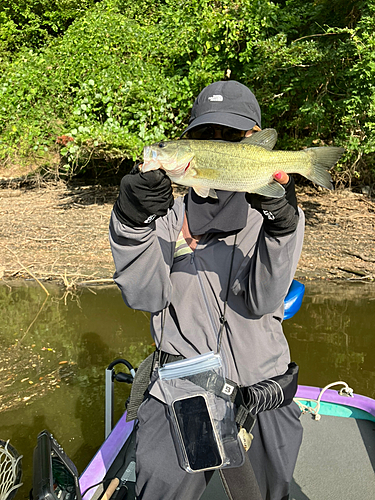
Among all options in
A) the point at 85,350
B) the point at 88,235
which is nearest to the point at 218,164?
the point at 85,350

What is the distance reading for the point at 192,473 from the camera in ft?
6.10

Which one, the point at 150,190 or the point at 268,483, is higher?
the point at 150,190

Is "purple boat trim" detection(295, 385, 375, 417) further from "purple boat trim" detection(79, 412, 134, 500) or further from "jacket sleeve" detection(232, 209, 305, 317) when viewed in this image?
"jacket sleeve" detection(232, 209, 305, 317)

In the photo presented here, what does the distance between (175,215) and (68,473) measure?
141 cm

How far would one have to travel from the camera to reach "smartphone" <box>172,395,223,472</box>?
1.85 meters

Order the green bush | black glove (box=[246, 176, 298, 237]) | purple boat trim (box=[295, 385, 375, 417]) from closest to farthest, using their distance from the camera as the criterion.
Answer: black glove (box=[246, 176, 298, 237]) → purple boat trim (box=[295, 385, 375, 417]) → the green bush

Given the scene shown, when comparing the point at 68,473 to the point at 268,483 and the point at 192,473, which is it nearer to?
the point at 192,473

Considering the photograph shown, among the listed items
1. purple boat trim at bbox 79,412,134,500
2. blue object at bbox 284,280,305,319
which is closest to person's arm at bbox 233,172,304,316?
blue object at bbox 284,280,305,319

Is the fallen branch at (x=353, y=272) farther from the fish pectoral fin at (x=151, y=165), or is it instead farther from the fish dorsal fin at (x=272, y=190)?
the fish pectoral fin at (x=151, y=165)

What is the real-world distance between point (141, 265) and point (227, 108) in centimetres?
80

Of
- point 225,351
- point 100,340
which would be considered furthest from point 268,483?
point 100,340

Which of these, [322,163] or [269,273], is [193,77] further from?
[269,273]

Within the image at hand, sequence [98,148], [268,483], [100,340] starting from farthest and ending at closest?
1. [98,148]
2. [100,340]
3. [268,483]

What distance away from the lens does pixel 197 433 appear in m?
1.88
